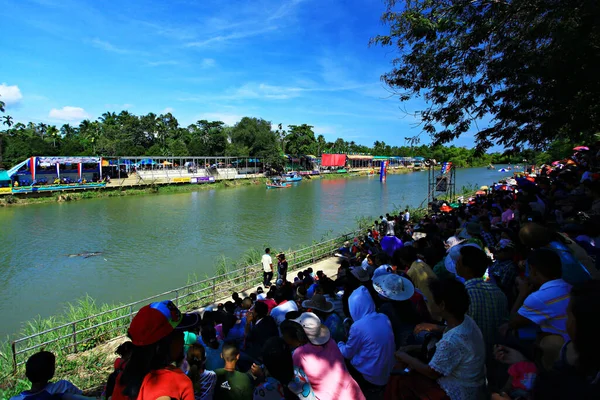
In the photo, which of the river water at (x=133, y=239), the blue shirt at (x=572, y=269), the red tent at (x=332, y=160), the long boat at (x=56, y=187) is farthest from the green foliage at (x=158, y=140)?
the blue shirt at (x=572, y=269)

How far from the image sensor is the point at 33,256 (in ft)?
51.4

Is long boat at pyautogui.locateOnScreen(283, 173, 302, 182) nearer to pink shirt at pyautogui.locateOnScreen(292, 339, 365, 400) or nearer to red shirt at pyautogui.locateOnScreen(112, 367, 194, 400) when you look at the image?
pink shirt at pyautogui.locateOnScreen(292, 339, 365, 400)

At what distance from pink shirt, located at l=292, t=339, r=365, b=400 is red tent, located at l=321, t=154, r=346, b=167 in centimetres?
6827

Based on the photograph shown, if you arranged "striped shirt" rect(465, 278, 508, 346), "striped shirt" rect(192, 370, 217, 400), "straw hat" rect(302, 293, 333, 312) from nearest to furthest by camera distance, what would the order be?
1. "striped shirt" rect(192, 370, 217, 400)
2. "striped shirt" rect(465, 278, 508, 346)
3. "straw hat" rect(302, 293, 333, 312)

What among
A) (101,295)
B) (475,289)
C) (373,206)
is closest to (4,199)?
(101,295)

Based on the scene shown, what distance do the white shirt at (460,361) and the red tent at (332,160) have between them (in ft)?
225

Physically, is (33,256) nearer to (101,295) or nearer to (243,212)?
(101,295)

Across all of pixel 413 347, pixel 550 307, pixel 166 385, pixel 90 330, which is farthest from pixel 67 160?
pixel 550 307

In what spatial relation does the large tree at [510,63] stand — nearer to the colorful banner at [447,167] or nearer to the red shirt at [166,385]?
the red shirt at [166,385]

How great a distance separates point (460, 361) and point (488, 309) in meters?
0.89

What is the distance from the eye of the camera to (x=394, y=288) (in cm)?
304

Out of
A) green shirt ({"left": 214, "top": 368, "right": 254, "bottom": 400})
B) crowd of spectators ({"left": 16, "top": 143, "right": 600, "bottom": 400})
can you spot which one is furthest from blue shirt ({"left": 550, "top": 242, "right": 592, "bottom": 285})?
green shirt ({"left": 214, "top": 368, "right": 254, "bottom": 400})

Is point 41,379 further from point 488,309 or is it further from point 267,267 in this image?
point 267,267

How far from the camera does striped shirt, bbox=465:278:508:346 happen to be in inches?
105
